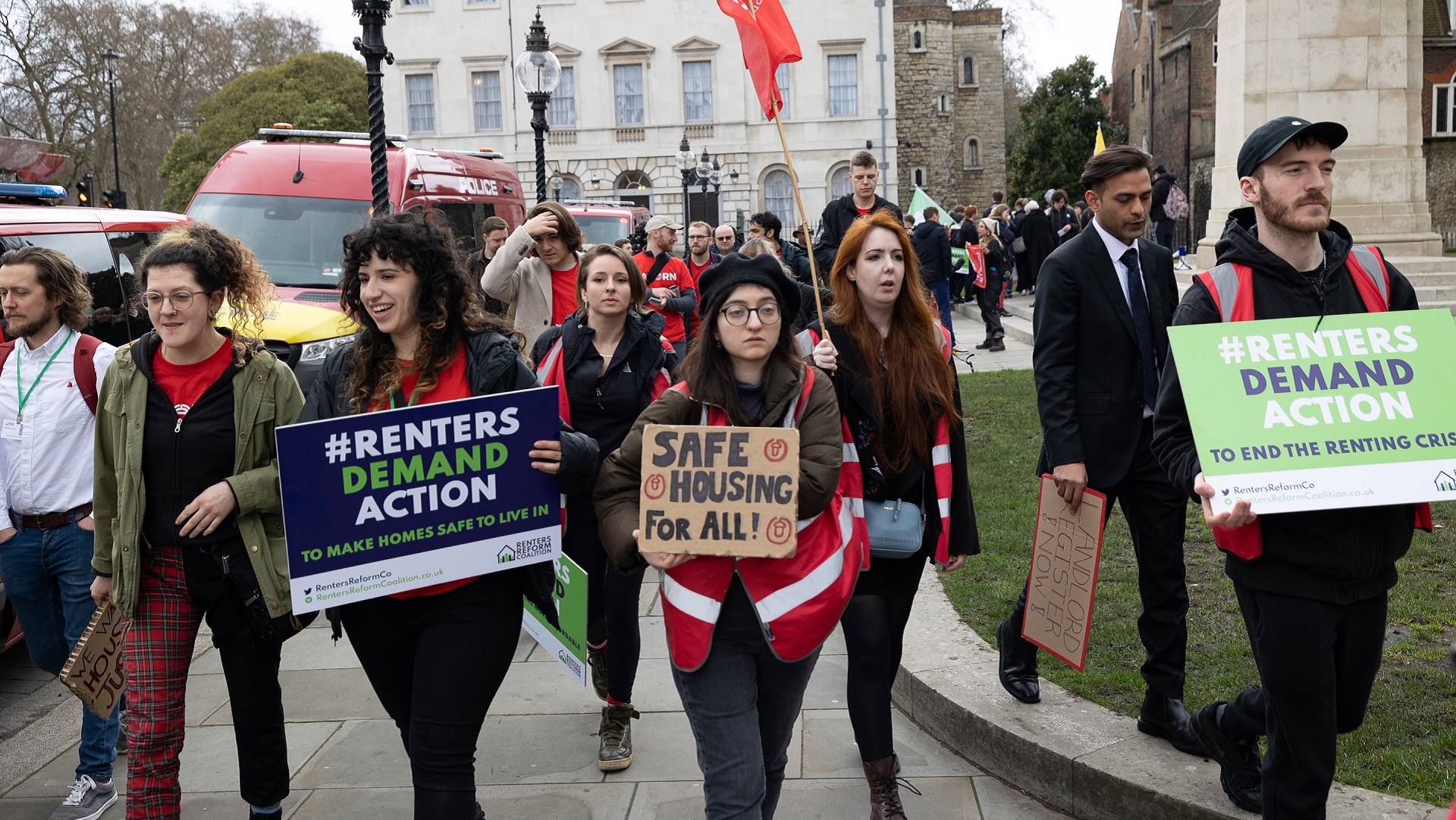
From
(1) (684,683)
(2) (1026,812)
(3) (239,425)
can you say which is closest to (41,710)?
(3) (239,425)

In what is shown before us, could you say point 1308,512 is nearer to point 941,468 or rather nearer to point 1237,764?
point 1237,764

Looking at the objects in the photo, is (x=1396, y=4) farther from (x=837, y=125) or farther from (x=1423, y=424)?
(x=837, y=125)

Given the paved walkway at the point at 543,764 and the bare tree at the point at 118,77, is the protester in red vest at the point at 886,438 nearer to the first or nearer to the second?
the paved walkway at the point at 543,764

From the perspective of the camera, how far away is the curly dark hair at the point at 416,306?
132 inches

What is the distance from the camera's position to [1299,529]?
294cm

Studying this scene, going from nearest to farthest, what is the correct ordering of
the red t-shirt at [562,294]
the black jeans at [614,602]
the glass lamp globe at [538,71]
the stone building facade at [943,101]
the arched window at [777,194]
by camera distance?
the black jeans at [614,602]
the red t-shirt at [562,294]
the glass lamp globe at [538,71]
the arched window at [777,194]
the stone building facade at [943,101]

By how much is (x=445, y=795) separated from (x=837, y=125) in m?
51.1

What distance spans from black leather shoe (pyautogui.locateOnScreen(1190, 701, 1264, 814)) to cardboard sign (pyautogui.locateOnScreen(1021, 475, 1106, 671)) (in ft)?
1.76

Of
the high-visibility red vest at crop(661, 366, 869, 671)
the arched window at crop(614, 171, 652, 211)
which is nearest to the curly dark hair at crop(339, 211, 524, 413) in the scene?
the high-visibility red vest at crop(661, 366, 869, 671)

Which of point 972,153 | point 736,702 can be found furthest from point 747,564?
point 972,153

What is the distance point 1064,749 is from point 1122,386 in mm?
1286

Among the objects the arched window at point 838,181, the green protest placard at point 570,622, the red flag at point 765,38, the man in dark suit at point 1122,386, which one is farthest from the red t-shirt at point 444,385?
the arched window at point 838,181

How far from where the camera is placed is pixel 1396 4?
12211 millimetres

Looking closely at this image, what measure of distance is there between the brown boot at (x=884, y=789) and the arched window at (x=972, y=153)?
6589 cm
